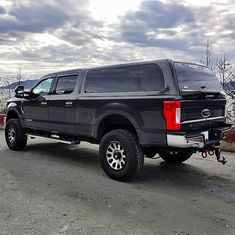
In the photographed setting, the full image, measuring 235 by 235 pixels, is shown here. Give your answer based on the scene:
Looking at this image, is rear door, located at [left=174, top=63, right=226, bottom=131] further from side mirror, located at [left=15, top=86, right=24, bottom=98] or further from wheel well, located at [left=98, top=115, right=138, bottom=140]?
side mirror, located at [left=15, top=86, right=24, bottom=98]

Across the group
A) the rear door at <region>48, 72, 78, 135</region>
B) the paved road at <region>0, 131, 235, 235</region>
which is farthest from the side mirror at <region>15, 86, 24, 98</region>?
the paved road at <region>0, 131, 235, 235</region>

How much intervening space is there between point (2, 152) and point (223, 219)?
5.99 metres

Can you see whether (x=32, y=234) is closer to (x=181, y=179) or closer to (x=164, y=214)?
(x=164, y=214)

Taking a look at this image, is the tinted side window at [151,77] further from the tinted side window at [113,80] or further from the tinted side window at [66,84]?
the tinted side window at [66,84]

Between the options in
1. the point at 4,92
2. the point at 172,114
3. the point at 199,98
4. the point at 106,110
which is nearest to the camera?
the point at 172,114

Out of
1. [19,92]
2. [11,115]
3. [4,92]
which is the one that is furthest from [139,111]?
[4,92]

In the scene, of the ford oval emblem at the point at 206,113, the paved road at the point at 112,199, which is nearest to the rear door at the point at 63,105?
the paved road at the point at 112,199

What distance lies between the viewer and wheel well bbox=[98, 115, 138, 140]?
614 centimetres

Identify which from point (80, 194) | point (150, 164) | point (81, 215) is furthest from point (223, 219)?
point (150, 164)

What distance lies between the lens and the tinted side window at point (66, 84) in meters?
7.16

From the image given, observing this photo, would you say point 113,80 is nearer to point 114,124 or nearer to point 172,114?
point 114,124

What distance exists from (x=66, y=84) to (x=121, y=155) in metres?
2.25

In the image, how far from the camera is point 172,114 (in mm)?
5227

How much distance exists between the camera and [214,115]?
19.6ft
